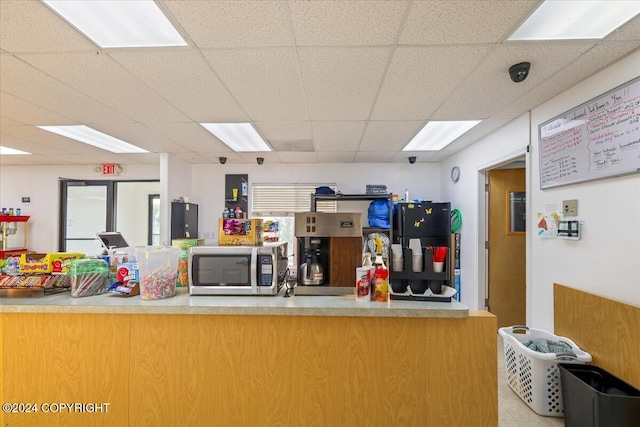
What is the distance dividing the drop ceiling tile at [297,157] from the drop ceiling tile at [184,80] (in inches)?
62.1

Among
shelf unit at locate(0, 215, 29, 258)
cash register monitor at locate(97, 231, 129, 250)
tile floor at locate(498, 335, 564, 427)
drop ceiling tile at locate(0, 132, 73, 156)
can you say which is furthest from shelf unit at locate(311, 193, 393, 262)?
shelf unit at locate(0, 215, 29, 258)

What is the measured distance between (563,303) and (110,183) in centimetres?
680

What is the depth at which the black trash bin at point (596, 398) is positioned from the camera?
1.61 metres

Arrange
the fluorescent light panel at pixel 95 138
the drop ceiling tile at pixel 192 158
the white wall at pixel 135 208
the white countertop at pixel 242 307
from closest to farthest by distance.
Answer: the white countertop at pixel 242 307 < the fluorescent light panel at pixel 95 138 < the drop ceiling tile at pixel 192 158 < the white wall at pixel 135 208

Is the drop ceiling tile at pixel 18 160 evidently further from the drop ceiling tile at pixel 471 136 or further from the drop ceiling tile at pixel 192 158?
the drop ceiling tile at pixel 471 136

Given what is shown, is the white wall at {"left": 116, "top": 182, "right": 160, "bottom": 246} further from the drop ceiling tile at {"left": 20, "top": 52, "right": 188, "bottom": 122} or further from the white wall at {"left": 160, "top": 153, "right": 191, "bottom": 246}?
the drop ceiling tile at {"left": 20, "top": 52, "right": 188, "bottom": 122}

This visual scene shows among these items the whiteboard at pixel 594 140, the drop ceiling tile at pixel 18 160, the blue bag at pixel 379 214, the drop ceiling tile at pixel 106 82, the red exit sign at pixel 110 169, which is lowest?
the blue bag at pixel 379 214

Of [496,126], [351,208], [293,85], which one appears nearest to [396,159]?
[351,208]

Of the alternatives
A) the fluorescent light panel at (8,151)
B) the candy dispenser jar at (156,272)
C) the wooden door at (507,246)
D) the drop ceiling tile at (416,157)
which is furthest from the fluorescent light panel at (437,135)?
the fluorescent light panel at (8,151)

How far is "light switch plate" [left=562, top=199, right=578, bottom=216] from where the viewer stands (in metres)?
2.25

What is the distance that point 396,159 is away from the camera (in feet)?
16.1

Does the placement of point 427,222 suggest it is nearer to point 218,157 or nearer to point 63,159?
point 218,157

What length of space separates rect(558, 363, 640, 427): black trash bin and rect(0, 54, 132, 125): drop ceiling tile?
4.20 metres

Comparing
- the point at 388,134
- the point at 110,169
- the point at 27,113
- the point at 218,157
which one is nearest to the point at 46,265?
the point at 27,113
